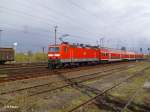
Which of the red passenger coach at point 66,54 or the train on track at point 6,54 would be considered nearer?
the red passenger coach at point 66,54

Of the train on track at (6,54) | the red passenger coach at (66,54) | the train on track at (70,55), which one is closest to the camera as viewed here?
the red passenger coach at (66,54)

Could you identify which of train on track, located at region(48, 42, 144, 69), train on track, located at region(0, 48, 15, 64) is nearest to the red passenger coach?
train on track, located at region(48, 42, 144, 69)

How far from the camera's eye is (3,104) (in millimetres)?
10359

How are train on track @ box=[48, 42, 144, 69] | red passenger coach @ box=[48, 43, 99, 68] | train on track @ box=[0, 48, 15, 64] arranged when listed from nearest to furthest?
red passenger coach @ box=[48, 43, 99, 68], train on track @ box=[48, 42, 144, 69], train on track @ box=[0, 48, 15, 64]

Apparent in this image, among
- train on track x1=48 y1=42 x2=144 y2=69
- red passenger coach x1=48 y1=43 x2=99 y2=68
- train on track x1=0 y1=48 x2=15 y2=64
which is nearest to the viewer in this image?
red passenger coach x1=48 y1=43 x2=99 y2=68

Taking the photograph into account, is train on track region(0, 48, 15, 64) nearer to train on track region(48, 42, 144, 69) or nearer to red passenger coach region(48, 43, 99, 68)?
train on track region(48, 42, 144, 69)

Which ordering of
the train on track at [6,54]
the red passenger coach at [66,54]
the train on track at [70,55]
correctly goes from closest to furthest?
the red passenger coach at [66,54] → the train on track at [70,55] → the train on track at [6,54]

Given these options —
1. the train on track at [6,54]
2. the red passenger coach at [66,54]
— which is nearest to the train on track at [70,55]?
the red passenger coach at [66,54]

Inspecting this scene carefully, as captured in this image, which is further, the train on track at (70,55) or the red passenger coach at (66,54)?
the train on track at (70,55)

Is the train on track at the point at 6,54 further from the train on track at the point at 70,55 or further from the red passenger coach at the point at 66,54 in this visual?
the red passenger coach at the point at 66,54

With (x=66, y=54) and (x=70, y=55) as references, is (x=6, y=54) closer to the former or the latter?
(x=70, y=55)

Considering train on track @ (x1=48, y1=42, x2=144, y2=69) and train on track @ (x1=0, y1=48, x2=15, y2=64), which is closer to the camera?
train on track @ (x1=48, y1=42, x2=144, y2=69)

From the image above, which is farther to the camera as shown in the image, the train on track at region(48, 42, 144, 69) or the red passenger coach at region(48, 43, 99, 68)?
the train on track at region(48, 42, 144, 69)

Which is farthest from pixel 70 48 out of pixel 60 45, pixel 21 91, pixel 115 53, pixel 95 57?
pixel 115 53
